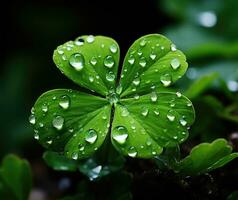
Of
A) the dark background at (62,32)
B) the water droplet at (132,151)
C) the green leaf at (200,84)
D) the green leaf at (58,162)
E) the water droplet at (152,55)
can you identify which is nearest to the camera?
the water droplet at (132,151)

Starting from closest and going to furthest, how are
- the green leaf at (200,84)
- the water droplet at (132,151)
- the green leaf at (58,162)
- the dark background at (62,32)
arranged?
the water droplet at (132,151) → the green leaf at (58,162) → the green leaf at (200,84) → the dark background at (62,32)

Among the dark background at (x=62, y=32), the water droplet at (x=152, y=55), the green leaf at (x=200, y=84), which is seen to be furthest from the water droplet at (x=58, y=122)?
the dark background at (x=62, y=32)

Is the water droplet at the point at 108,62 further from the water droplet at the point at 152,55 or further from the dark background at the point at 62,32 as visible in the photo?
the dark background at the point at 62,32

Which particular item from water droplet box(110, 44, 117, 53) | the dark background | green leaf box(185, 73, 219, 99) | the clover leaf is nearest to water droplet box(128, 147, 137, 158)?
the clover leaf

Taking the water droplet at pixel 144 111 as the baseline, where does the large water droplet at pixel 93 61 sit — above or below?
above

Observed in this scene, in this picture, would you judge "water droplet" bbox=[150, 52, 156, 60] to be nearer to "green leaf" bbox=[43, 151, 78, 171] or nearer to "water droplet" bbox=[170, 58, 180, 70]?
"water droplet" bbox=[170, 58, 180, 70]

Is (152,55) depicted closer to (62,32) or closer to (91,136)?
(91,136)

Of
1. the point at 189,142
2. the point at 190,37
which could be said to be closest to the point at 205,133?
the point at 189,142

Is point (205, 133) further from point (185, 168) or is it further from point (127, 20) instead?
point (127, 20)
